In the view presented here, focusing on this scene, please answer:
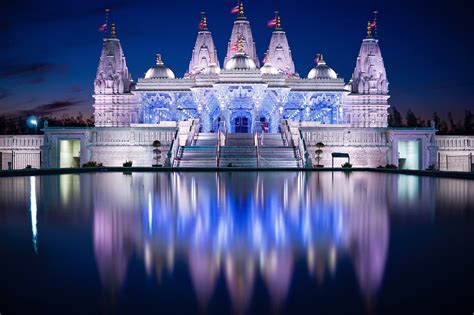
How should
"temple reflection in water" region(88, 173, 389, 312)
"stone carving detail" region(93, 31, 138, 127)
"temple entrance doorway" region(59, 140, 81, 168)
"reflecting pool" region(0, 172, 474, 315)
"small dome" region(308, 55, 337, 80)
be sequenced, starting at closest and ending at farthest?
1. "reflecting pool" region(0, 172, 474, 315)
2. "temple reflection in water" region(88, 173, 389, 312)
3. "temple entrance doorway" region(59, 140, 81, 168)
4. "small dome" region(308, 55, 337, 80)
5. "stone carving detail" region(93, 31, 138, 127)

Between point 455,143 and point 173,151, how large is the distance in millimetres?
16743

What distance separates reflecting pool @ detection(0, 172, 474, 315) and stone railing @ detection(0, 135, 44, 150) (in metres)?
Result: 26.2

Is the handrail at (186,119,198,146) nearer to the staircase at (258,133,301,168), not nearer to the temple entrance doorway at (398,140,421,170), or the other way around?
the staircase at (258,133,301,168)

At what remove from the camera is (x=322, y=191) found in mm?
13664

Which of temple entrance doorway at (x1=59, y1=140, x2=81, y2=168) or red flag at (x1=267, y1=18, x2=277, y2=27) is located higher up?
red flag at (x1=267, y1=18, x2=277, y2=27)

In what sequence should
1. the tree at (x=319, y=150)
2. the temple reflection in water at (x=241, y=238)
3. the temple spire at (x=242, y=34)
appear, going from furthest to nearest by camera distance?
the temple spire at (x=242, y=34)
the tree at (x=319, y=150)
the temple reflection in water at (x=241, y=238)

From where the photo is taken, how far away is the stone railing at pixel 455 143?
3516 centimetres

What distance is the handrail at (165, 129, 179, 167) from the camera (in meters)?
27.9

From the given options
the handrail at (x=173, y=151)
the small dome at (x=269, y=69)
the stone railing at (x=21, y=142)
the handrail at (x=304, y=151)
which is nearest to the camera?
the handrail at (x=173, y=151)

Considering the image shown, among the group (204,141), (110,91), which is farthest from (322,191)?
(110,91)

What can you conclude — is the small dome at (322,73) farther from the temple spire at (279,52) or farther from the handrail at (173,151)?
the handrail at (173,151)

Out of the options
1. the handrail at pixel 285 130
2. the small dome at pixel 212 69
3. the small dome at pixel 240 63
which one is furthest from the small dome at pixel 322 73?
the handrail at pixel 285 130

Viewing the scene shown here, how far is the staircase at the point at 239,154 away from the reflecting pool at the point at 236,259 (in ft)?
60.0

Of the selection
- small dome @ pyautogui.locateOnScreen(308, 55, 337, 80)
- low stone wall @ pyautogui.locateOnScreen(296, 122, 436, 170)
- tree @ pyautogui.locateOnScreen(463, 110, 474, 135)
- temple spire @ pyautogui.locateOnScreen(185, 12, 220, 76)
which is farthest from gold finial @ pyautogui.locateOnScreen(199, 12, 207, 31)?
tree @ pyautogui.locateOnScreen(463, 110, 474, 135)
